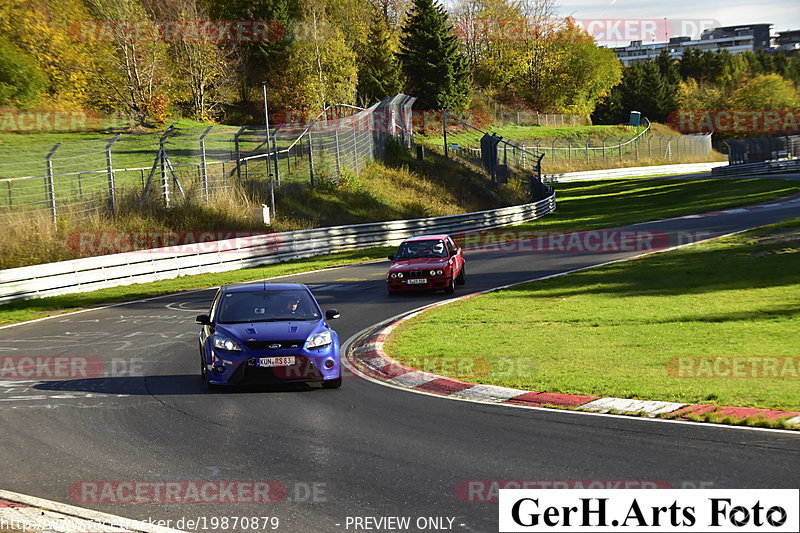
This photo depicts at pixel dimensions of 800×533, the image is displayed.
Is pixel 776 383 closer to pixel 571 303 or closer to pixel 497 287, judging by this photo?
pixel 571 303

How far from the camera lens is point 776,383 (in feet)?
37.0

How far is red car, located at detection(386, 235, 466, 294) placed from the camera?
2241 centimetres

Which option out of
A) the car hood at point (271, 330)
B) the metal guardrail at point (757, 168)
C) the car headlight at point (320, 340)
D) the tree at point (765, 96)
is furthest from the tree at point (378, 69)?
the car headlight at point (320, 340)

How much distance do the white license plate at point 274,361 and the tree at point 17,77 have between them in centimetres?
4879

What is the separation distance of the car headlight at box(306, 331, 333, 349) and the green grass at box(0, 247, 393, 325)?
11.1m

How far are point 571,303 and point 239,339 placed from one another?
400 inches

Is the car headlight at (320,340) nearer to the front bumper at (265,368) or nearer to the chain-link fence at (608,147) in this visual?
the front bumper at (265,368)

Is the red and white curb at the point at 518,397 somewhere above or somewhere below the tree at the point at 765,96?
below

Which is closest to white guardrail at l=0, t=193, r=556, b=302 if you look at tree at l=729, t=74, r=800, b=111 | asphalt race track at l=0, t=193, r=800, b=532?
asphalt race track at l=0, t=193, r=800, b=532

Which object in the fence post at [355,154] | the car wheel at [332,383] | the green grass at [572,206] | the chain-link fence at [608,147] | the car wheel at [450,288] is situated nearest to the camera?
the car wheel at [332,383]

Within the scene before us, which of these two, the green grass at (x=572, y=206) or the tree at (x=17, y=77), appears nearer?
the green grass at (x=572, y=206)

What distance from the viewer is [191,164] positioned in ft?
112

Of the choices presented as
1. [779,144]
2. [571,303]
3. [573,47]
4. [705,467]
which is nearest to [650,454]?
[705,467]

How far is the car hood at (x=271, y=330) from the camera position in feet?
38.8
